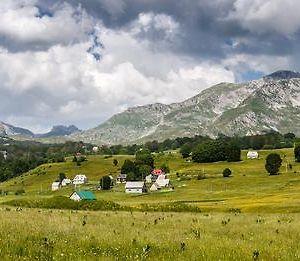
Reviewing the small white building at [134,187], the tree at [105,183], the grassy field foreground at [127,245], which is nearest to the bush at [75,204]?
the grassy field foreground at [127,245]

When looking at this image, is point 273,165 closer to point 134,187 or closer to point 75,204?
point 134,187

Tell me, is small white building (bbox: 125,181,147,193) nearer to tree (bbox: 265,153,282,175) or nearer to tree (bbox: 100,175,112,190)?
tree (bbox: 100,175,112,190)

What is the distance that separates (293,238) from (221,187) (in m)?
137

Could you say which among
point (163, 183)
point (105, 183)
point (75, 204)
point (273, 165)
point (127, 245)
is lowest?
point (163, 183)

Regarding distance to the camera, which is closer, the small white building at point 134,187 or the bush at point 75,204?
the bush at point 75,204

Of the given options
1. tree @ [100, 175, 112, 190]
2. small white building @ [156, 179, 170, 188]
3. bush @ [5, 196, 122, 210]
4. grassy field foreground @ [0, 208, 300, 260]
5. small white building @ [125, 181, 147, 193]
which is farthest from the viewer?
tree @ [100, 175, 112, 190]

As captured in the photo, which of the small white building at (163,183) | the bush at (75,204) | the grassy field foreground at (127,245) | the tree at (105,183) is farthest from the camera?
the tree at (105,183)

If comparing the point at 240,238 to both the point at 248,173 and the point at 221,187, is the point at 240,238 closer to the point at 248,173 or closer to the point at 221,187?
the point at 221,187

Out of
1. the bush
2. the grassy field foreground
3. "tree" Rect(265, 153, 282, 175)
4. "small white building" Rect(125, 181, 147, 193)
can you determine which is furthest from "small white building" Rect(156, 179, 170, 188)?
the grassy field foreground

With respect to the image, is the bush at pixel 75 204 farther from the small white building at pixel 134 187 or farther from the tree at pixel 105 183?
the tree at pixel 105 183

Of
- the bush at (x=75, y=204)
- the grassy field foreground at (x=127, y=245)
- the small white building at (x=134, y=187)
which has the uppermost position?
the grassy field foreground at (x=127, y=245)

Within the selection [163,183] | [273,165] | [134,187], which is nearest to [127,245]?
[273,165]

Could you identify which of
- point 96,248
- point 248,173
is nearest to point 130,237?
point 96,248

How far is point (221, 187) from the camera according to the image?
155000mm
